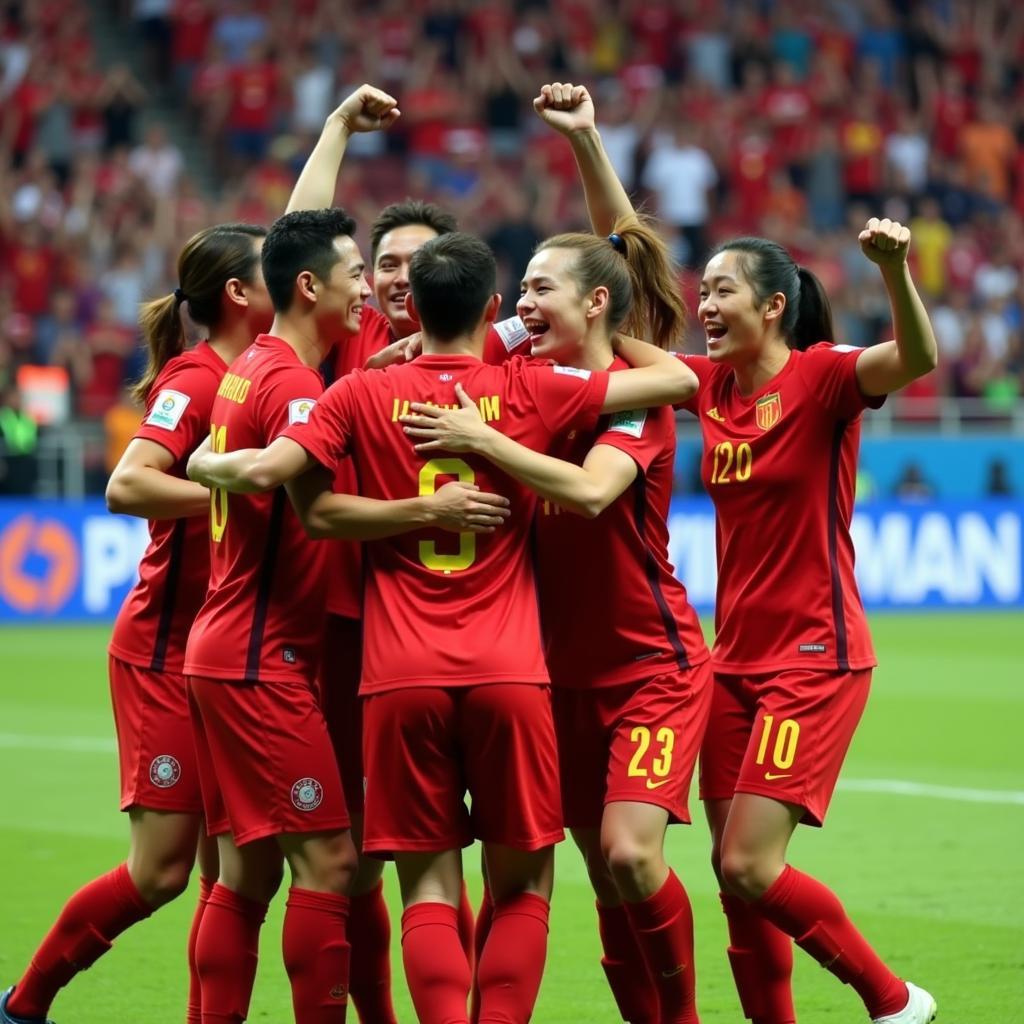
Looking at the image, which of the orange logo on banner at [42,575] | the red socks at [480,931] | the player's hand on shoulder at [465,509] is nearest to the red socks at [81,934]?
the red socks at [480,931]

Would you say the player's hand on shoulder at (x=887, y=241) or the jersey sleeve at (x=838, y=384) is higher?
the player's hand on shoulder at (x=887, y=241)

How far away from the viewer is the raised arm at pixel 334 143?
19.4 feet

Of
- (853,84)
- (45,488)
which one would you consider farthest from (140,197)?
(853,84)

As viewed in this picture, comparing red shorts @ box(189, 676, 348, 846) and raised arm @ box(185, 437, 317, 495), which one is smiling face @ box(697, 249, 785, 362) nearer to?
raised arm @ box(185, 437, 317, 495)

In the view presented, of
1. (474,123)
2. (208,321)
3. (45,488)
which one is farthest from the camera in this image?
(474,123)

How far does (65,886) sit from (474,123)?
673 inches

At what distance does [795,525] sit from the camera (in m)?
5.49

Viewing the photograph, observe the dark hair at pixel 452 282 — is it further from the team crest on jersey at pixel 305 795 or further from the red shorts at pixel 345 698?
the team crest on jersey at pixel 305 795

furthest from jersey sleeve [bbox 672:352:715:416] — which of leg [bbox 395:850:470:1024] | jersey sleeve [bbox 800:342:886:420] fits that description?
leg [bbox 395:850:470:1024]

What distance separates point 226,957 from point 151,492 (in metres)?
1.24

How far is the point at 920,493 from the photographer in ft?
65.9

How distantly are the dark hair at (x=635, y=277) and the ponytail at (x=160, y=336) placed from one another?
46.4 inches

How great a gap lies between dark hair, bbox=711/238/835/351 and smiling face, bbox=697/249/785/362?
0.07ft

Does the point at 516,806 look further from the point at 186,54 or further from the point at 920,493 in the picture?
the point at 186,54
